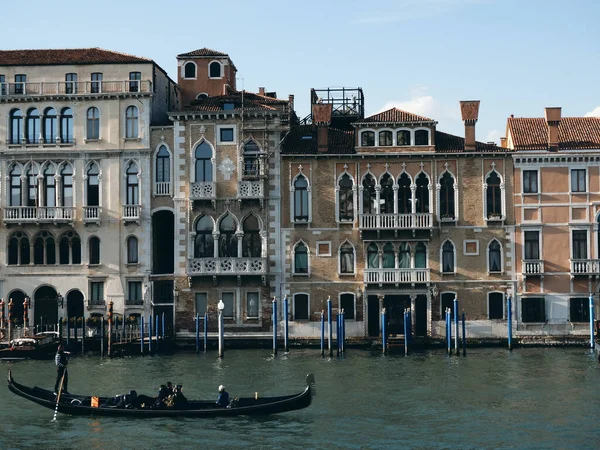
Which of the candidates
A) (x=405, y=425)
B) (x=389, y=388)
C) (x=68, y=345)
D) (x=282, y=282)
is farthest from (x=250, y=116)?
(x=405, y=425)

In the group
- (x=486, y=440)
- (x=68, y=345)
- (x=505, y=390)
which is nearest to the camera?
(x=486, y=440)

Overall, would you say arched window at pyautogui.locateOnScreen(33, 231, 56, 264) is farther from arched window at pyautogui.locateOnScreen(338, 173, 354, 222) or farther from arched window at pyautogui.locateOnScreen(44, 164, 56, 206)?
arched window at pyautogui.locateOnScreen(338, 173, 354, 222)

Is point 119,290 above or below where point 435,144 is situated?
below

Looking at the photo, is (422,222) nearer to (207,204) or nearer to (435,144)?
(435,144)

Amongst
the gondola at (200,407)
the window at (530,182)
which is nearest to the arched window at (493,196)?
the window at (530,182)

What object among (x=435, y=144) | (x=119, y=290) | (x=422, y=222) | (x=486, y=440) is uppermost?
(x=435, y=144)

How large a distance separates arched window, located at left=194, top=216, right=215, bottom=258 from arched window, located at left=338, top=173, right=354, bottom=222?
217 inches

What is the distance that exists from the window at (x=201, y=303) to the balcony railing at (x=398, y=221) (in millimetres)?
7255

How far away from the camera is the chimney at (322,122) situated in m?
43.6

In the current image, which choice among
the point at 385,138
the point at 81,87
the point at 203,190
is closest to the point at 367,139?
the point at 385,138

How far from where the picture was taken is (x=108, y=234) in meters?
44.1

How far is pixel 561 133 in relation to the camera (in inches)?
1722

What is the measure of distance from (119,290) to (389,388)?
614 inches

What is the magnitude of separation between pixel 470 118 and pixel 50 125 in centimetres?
1782
